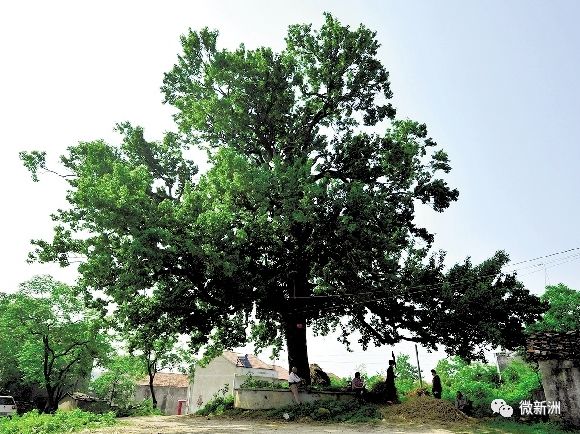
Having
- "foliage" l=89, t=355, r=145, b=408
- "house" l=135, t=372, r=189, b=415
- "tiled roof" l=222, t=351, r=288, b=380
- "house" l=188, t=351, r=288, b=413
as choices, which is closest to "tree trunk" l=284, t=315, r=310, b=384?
"foliage" l=89, t=355, r=145, b=408

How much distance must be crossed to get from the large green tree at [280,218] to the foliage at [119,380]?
107 feet

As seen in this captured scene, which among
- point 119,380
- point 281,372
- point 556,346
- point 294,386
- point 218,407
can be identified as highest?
point 556,346

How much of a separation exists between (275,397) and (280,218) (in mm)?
7043

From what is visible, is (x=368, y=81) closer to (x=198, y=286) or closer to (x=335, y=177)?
(x=335, y=177)

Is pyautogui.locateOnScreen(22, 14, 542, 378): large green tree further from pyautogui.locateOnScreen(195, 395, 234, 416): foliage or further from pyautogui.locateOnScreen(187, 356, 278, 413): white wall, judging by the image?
pyautogui.locateOnScreen(187, 356, 278, 413): white wall

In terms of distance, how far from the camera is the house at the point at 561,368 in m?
13.0

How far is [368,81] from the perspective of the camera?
2064 centimetres

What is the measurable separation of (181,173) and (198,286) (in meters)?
7.52

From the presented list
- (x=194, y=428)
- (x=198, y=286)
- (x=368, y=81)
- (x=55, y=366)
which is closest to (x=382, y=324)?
(x=198, y=286)

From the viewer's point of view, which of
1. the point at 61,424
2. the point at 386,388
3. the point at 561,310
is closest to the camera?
the point at 61,424

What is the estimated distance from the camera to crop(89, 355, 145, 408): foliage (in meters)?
49.0

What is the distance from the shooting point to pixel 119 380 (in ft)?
181

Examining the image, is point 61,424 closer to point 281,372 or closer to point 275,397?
point 275,397

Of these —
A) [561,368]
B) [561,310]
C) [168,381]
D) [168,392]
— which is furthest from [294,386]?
[168,381]
